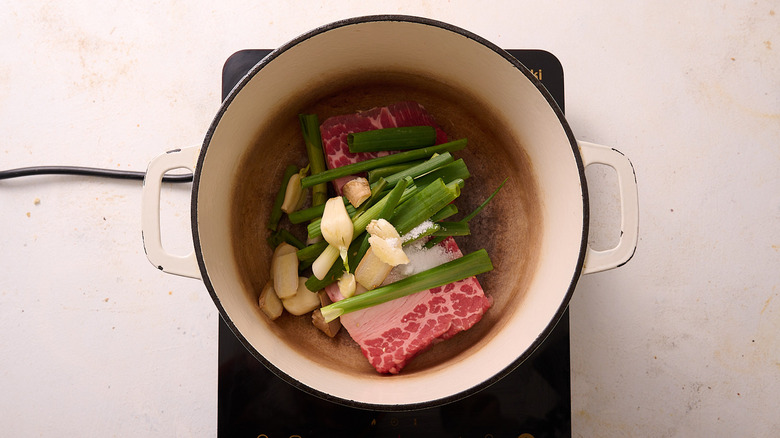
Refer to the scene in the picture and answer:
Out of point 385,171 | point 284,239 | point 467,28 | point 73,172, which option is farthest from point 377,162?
point 73,172

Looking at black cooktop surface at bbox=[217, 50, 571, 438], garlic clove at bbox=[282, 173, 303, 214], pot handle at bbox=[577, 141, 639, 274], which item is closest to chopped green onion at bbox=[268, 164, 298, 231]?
garlic clove at bbox=[282, 173, 303, 214]

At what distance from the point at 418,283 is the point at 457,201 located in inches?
8.1

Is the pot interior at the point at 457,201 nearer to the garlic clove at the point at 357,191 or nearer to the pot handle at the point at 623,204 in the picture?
the pot handle at the point at 623,204

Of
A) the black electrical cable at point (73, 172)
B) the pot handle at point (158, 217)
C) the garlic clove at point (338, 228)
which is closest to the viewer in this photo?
Result: the pot handle at point (158, 217)

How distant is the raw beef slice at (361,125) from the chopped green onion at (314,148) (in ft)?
0.05

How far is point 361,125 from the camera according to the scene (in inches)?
39.3

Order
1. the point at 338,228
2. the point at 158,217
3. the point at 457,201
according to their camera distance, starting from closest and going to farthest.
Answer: the point at 158,217 → the point at 338,228 → the point at 457,201

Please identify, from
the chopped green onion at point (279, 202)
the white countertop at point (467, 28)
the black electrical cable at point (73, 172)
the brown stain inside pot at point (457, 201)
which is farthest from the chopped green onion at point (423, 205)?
the black electrical cable at point (73, 172)

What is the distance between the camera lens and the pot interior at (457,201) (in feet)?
2.58

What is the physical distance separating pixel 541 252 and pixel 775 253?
590 mm

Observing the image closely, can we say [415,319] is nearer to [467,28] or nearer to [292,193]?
[292,193]

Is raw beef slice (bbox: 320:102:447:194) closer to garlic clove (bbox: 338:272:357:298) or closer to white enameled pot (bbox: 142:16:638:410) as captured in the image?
white enameled pot (bbox: 142:16:638:410)

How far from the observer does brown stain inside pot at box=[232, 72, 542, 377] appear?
957 millimetres

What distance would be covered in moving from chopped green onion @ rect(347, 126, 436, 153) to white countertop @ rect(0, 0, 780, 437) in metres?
0.28
